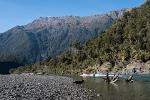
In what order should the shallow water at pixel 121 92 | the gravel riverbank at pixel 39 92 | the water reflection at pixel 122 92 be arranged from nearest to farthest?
the gravel riverbank at pixel 39 92 < the water reflection at pixel 122 92 < the shallow water at pixel 121 92

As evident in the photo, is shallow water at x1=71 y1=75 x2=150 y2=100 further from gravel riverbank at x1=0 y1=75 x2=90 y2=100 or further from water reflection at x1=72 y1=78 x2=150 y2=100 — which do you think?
gravel riverbank at x1=0 y1=75 x2=90 y2=100

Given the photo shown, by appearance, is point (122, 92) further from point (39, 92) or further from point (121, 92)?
point (39, 92)

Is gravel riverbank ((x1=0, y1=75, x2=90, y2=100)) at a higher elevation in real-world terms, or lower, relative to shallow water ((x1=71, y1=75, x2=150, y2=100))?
higher

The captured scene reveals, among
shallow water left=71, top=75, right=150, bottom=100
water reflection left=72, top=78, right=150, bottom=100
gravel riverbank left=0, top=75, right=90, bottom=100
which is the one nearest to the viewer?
gravel riverbank left=0, top=75, right=90, bottom=100

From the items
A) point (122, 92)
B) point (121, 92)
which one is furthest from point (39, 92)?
point (122, 92)

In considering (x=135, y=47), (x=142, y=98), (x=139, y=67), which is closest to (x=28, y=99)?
(x=142, y=98)

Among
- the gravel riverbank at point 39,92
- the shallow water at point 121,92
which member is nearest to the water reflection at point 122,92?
the shallow water at point 121,92

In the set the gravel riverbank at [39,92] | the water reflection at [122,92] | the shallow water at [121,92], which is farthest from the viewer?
the shallow water at [121,92]

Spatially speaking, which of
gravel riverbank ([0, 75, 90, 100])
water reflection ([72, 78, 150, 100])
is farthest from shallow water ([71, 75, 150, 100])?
gravel riverbank ([0, 75, 90, 100])

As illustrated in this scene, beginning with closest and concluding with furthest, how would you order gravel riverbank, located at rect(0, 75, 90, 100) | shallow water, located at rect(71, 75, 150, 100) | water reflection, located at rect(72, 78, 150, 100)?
gravel riverbank, located at rect(0, 75, 90, 100)
water reflection, located at rect(72, 78, 150, 100)
shallow water, located at rect(71, 75, 150, 100)

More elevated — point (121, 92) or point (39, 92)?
point (39, 92)

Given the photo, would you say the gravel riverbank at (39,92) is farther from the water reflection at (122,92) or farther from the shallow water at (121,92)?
the water reflection at (122,92)

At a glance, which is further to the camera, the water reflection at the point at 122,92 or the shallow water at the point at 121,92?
the shallow water at the point at 121,92

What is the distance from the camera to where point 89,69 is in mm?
197000
